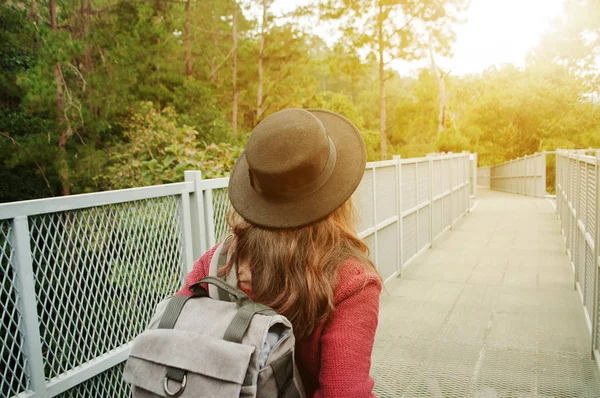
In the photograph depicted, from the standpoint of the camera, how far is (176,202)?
282 centimetres

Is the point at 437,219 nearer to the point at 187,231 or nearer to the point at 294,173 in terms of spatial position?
the point at 187,231

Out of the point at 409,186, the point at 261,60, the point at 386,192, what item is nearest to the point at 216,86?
the point at 261,60

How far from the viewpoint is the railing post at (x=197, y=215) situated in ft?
9.57

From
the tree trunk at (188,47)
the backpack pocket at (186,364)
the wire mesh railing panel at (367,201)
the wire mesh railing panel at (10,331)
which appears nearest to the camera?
the backpack pocket at (186,364)

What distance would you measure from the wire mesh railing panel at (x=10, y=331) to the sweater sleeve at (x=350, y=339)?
125 centimetres

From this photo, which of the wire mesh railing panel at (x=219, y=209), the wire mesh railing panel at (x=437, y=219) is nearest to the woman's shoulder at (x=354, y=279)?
the wire mesh railing panel at (x=219, y=209)

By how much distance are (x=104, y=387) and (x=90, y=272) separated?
586 millimetres

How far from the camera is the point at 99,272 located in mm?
2312

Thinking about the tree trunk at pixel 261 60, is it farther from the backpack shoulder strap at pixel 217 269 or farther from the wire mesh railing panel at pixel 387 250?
the backpack shoulder strap at pixel 217 269

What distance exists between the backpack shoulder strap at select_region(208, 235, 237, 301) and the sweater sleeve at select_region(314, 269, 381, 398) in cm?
27

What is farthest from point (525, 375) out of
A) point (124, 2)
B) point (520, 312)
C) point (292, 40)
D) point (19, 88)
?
point (292, 40)

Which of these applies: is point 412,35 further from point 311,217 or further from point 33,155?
point 311,217

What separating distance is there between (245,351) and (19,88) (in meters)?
13.5

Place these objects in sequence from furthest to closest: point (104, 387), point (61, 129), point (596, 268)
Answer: point (61, 129) < point (596, 268) < point (104, 387)
